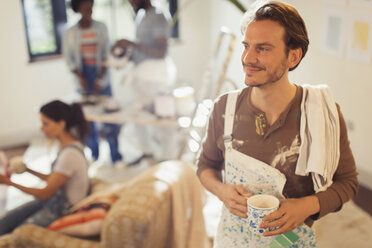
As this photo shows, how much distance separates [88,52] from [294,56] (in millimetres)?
2957

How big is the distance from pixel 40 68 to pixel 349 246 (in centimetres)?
346

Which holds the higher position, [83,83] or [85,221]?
[83,83]

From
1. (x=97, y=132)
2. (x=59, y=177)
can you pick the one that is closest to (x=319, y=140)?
(x=59, y=177)

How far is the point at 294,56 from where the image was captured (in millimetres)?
1127

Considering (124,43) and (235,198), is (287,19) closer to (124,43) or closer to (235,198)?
(235,198)

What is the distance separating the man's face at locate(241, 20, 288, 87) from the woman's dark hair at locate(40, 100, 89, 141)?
4.82 ft

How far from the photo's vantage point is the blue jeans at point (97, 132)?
3891 mm

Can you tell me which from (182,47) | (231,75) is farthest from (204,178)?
(182,47)

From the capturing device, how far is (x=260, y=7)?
1.11 m

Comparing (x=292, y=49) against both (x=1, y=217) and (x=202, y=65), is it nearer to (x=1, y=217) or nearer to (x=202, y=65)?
(x=1, y=217)

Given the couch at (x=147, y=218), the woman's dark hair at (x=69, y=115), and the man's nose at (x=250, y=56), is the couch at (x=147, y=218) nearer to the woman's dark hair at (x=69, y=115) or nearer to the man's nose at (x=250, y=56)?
the woman's dark hair at (x=69, y=115)

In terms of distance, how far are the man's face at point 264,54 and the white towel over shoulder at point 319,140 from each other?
0.13 metres

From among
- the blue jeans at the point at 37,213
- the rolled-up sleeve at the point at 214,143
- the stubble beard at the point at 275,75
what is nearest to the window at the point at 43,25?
the blue jeans at the point at 37,213

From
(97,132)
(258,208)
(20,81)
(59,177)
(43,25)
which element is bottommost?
(97,132)
